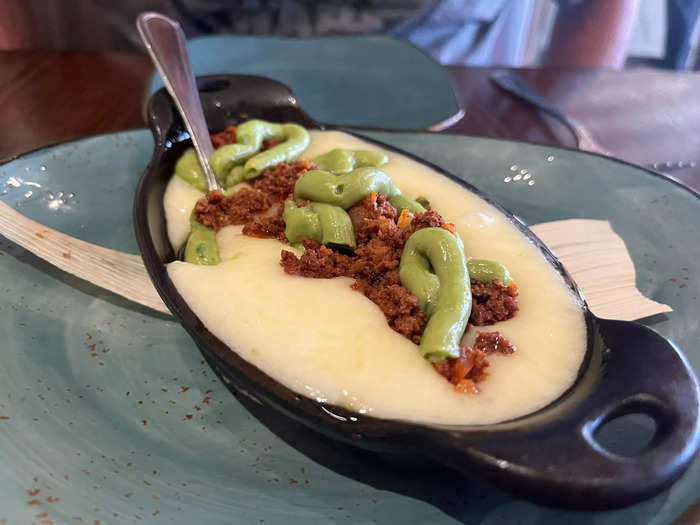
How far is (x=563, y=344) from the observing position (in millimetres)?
900

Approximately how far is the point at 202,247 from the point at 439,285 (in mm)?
482

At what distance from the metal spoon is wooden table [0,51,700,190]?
0.53m

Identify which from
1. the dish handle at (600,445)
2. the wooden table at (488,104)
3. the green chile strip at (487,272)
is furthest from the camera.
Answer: the wooden table at (488,104)

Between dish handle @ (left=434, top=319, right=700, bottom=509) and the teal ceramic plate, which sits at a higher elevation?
dish handle @ (left=434, top=319, right=700, bottom=509)

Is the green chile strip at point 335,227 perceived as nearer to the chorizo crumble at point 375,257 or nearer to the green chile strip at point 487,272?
the chorizo crumble at point 375,257

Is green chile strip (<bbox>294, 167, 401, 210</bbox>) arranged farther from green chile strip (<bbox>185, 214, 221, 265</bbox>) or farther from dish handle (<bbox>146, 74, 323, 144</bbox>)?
dish handle (<bbox>146, 74, 323, 144</bbox>)

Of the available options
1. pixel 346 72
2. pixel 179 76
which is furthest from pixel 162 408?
pixel 346 72

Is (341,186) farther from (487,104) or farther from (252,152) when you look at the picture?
(487,104)

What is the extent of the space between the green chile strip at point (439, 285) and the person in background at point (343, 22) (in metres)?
1.83

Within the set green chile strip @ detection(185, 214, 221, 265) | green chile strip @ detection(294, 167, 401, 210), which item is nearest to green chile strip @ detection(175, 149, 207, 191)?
green chile strip @ detection(185, 214, 221, 265)

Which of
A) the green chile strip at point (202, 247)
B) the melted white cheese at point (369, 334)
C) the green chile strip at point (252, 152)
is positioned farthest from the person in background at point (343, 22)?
the melted white cheese at point (369, 334)

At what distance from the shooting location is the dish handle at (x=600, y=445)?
24.9 inches

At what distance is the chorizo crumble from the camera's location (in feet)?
2.93

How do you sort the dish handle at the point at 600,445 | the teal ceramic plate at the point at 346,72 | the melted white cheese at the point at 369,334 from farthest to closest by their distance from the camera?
the teal ceramic plate at the point at 346,72, the melted white cheese at the point at 369,334, the dish handle at the point at 600,445
